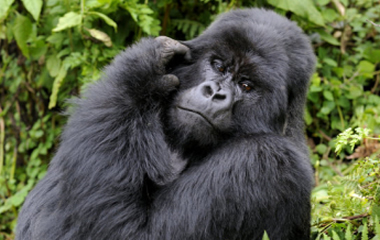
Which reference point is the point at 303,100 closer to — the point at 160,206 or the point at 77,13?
the point at 160,206

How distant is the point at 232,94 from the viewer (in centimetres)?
279

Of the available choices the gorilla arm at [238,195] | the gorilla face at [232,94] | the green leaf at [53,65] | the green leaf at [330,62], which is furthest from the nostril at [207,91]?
the green leaf at [330,62]

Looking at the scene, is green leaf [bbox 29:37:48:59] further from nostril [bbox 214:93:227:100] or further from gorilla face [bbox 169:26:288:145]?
nostril [bbox 214:93:227:100]

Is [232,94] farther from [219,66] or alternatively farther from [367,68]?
[367,68]

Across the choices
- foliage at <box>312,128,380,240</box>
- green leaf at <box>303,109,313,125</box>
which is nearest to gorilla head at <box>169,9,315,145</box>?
foliage at <box>312,128,380,240</box>

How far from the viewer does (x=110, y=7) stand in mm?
4211

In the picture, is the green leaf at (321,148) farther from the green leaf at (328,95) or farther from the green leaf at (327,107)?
the green leaf at (328,95)

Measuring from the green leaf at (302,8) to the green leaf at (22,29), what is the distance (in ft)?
7.07

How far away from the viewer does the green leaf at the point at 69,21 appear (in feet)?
13.4

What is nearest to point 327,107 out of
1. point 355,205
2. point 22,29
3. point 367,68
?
point 367,68

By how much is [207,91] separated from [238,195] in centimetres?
61

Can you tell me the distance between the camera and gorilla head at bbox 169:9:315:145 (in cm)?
272

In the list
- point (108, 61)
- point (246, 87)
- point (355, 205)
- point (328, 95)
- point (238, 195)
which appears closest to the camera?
point (238, 195)

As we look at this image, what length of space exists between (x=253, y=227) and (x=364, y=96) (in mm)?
3119
